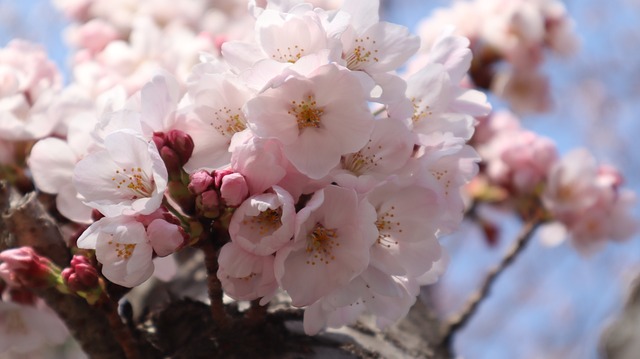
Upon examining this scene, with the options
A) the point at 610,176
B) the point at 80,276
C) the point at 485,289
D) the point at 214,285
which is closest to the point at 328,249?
the point at 214,285

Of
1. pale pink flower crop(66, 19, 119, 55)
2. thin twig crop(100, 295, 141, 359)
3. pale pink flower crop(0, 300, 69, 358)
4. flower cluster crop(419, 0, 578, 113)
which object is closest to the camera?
thin twig crop(100, 295, 141, 359)

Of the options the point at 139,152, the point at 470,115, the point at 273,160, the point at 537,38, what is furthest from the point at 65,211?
the point at 537,38

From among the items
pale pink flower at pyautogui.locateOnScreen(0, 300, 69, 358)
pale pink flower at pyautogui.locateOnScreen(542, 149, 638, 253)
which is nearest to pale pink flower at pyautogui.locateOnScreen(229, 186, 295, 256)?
pale pink flower at pyautogui.locateOnScreen(0, 300, 69, 358)

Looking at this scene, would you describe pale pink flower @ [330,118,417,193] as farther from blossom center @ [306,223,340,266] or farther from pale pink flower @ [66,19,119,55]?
pale pink flower @ [66,19,119,55]

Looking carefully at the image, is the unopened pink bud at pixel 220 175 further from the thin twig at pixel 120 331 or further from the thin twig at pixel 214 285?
the thin twig at pixel 120 331

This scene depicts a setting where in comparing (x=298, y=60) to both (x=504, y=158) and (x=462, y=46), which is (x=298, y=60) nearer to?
(x=462, y=46)

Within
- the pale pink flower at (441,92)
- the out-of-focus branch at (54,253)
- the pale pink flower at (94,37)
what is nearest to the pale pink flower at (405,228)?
the pale pink flower at (441,92)
